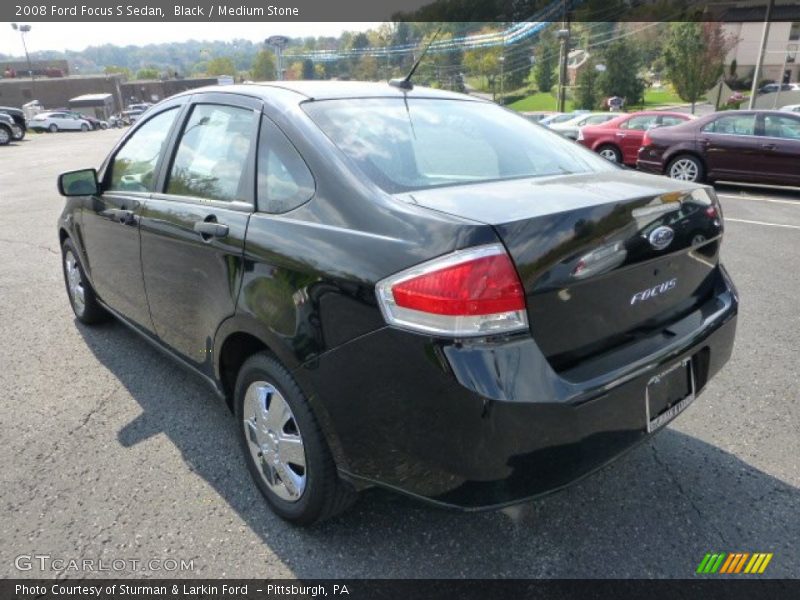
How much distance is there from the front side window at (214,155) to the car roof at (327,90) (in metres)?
0.11

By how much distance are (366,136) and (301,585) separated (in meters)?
1.67

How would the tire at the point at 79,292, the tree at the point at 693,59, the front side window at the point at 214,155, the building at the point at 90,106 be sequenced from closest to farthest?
1. the front side window at the point at 214,155
2. the tire at the point at 79,292
3. the tree at the point at 693,59
4. the building at the point at 90,106

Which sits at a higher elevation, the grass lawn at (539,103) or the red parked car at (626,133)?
the red parked car at (626,133)

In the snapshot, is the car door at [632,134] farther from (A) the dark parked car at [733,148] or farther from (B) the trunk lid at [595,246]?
(B) the trunk lid at [595,246]

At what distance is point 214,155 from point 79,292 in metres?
2.34

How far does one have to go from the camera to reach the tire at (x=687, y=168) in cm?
1052

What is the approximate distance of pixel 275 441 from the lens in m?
2.31

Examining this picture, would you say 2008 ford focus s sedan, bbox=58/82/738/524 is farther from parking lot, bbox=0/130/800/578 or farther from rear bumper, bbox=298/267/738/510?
parking lot, bbox=0/130/800/578

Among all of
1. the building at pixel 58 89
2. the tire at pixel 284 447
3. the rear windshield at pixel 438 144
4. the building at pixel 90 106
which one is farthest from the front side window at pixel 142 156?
the building at pixel 58 89

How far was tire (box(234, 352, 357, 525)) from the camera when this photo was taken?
6.86ft

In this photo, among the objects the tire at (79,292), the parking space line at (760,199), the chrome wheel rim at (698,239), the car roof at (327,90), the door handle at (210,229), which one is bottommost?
the parking space line at (760,199)

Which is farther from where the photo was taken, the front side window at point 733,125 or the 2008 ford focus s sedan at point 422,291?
the front side window at point 733,125

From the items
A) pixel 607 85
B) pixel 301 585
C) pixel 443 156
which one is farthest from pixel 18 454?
pixel 607 85

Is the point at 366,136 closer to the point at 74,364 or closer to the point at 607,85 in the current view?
the point at 74,364
